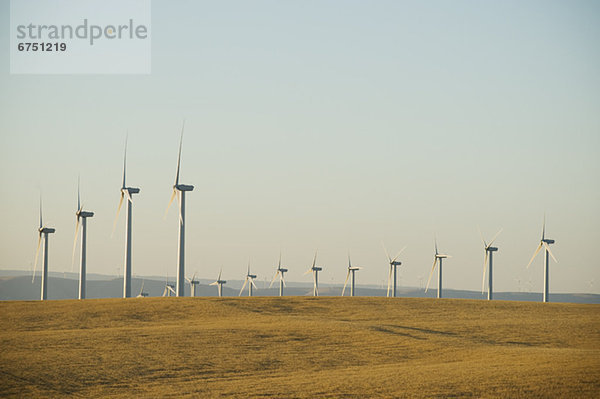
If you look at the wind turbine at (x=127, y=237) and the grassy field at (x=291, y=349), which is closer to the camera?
the grassy field at (x=291, y=349)

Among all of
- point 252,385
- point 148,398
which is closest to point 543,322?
point 252,385

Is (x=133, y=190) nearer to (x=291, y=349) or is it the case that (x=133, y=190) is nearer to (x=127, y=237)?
(x=127, y=237)

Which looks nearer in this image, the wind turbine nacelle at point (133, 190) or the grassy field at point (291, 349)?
the grassy field at point (291, 349)

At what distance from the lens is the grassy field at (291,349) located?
35.4m

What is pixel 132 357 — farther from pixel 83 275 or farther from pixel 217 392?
pixel 83 275

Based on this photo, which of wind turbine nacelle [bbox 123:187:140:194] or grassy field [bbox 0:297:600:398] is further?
wind turbine nacelle [bbox 123:187:140:194]

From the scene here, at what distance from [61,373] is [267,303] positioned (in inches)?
1409

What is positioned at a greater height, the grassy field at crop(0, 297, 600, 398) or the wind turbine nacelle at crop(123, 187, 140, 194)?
the wind turbine nacelle at crop(123, 187, 140, 194)

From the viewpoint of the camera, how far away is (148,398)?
112 feet

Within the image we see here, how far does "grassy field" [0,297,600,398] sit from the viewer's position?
116ft

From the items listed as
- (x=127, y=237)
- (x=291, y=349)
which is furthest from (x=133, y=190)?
(x=291, y=349)

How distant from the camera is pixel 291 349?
48.2 m

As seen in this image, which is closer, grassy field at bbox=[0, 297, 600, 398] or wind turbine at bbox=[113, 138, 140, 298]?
grassy field at bbox=[0, 297, 600, 398]

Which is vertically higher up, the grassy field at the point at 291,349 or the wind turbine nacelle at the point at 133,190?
the wind turbine nacelle at the point at 133,190
